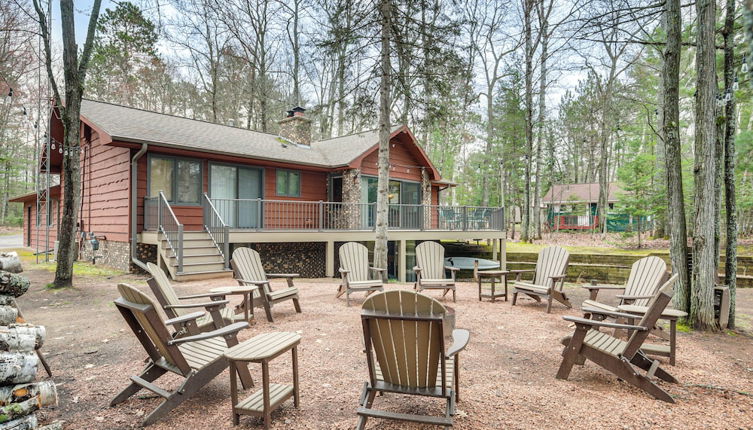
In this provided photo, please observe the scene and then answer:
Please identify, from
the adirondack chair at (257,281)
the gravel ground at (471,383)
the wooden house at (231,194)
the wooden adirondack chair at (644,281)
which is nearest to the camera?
the gravel ground at (471,383)

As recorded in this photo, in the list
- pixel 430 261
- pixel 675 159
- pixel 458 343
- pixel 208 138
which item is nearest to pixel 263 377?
pixel 458 343

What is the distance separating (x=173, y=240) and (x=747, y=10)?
10595mm

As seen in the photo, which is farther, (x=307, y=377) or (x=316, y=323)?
(x=316, y=323)

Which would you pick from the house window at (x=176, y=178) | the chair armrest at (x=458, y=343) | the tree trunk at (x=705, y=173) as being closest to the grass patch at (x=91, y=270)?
the house window at (x=176, y=178)

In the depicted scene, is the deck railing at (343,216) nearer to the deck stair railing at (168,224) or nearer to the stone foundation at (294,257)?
the stone foundation at (294,257)

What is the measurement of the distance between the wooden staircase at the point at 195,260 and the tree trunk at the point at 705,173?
29.6 feet

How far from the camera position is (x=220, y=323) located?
138 inches

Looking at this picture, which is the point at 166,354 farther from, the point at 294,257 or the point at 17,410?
the point at 294,257

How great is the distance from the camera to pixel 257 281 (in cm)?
568

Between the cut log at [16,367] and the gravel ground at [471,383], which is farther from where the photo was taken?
the gravel ground at [471,383]

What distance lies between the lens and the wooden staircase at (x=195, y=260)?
29.5 feet

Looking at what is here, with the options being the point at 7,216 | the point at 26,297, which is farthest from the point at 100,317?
the point at 7,216

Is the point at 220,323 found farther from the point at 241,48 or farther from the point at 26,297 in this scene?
the point at 241,48

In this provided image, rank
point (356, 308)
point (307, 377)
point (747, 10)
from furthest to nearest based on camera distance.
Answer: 1. point (356, 308)
2. point (307, 377)
3. point (747, 10)
